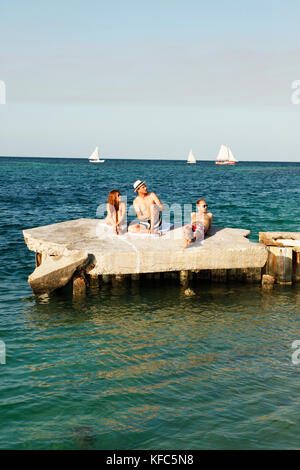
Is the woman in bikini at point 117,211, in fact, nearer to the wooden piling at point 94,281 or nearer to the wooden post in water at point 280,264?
the wooden piling at point 94,281

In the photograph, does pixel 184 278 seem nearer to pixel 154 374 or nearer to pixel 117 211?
pixel 117 211

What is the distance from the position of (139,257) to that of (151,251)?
32 cm

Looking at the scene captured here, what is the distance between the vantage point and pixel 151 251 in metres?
11.1

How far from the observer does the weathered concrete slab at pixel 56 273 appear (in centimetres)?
1087

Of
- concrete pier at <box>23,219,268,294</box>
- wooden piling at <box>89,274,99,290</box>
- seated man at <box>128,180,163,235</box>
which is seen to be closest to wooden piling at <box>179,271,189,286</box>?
concrete pier at <box>23,219,268,294</box>

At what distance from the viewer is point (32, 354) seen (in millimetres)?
8391

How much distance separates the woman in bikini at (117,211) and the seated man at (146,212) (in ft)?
0.84

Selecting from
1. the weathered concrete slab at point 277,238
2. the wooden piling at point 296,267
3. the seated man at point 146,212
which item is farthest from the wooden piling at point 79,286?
the wooden piling at point 296,267

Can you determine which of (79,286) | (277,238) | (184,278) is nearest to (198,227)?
(184,278)

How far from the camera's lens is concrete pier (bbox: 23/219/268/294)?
36.1ft
